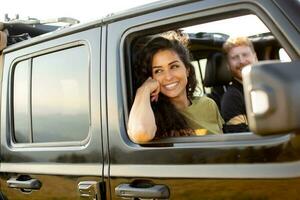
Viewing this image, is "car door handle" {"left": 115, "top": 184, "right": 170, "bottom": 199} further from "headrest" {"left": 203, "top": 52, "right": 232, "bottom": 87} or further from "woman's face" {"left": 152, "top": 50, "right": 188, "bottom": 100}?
"headrest" {"left": 203, "top": 52, "right": 232, "bottom": 87}

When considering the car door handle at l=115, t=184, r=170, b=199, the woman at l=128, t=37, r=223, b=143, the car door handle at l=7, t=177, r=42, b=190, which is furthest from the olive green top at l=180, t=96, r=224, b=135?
the car door handle at l=7, t=177, r=42, b=190

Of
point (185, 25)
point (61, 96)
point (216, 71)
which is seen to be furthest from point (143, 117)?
point (216, 71)

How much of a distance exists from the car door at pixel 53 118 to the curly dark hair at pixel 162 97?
0.21 metres

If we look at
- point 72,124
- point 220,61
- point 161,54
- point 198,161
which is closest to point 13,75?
point 72,124

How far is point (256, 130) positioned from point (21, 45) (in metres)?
1.95

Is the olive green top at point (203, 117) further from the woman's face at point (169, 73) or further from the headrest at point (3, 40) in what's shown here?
the headrest at point (3, 40)

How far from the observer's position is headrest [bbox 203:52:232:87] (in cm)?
339

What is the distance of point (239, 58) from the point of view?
3.13 meters

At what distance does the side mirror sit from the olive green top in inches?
30.6

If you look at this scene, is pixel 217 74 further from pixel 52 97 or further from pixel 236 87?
pixel 52 97

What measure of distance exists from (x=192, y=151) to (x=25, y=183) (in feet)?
3.93

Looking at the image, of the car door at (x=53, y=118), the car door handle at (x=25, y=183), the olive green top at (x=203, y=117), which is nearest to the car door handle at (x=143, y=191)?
the car door at (x=53, y=118)

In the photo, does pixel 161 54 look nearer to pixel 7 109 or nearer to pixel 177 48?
pixel 177 48

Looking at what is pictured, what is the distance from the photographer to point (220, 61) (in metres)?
3.39
